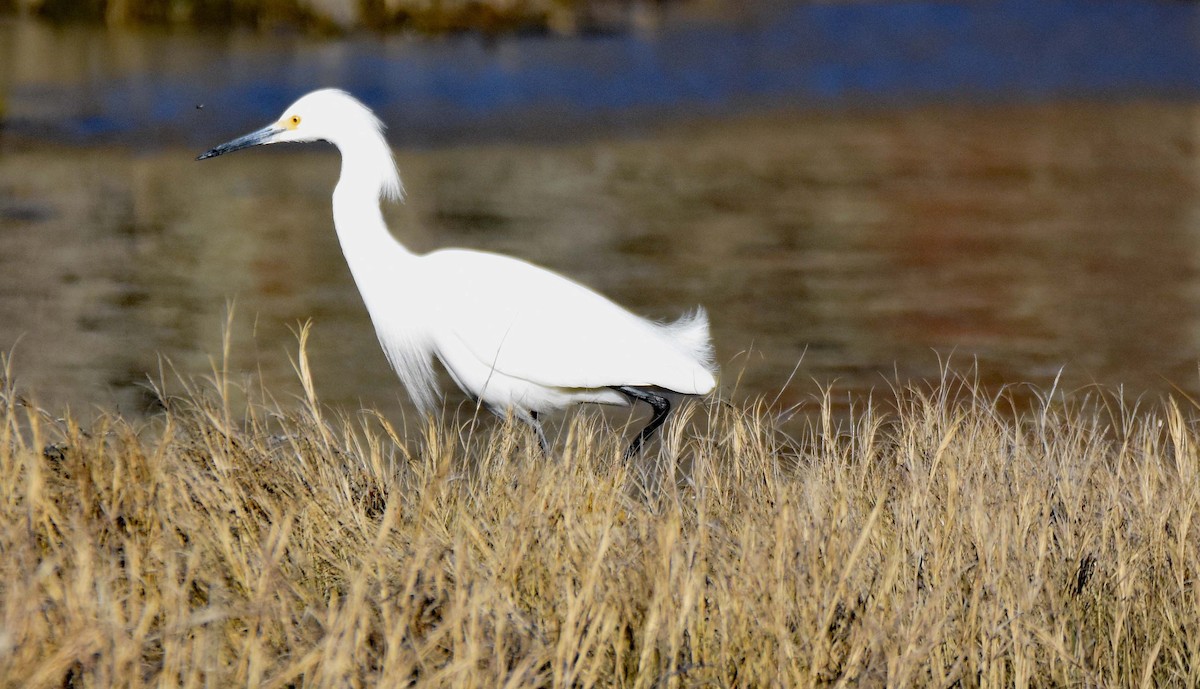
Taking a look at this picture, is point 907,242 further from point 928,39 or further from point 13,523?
point 928,39

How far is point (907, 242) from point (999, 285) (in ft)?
4.08

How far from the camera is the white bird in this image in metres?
3.85

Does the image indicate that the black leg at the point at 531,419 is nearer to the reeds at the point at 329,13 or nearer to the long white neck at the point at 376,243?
the long white neck at the point at 376,243

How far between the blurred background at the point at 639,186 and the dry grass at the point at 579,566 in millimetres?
1433

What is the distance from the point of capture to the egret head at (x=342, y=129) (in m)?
3.86

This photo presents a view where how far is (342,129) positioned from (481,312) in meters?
0.61

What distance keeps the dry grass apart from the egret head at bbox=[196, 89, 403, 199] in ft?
3.10

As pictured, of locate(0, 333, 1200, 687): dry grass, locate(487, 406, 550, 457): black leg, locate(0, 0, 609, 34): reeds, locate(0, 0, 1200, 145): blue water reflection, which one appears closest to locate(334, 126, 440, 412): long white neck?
locate(487, 406, 550, 457): black leg

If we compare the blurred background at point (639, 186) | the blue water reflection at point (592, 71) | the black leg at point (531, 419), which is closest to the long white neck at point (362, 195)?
the black leg at point (531, 419)

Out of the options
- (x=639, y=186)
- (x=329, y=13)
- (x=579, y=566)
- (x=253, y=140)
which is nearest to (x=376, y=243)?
(x=253, y=140)

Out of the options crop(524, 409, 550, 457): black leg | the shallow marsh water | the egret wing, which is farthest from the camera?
the shallow marsh water

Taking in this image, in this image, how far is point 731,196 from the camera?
10.9 m

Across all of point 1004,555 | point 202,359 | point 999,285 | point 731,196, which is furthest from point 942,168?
point 1004,555

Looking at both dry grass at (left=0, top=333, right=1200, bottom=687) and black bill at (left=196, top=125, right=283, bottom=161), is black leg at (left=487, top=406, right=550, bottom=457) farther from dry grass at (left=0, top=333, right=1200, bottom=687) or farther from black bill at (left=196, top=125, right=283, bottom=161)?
black bill at (left=196, top=125, right=283, bottom=161)
